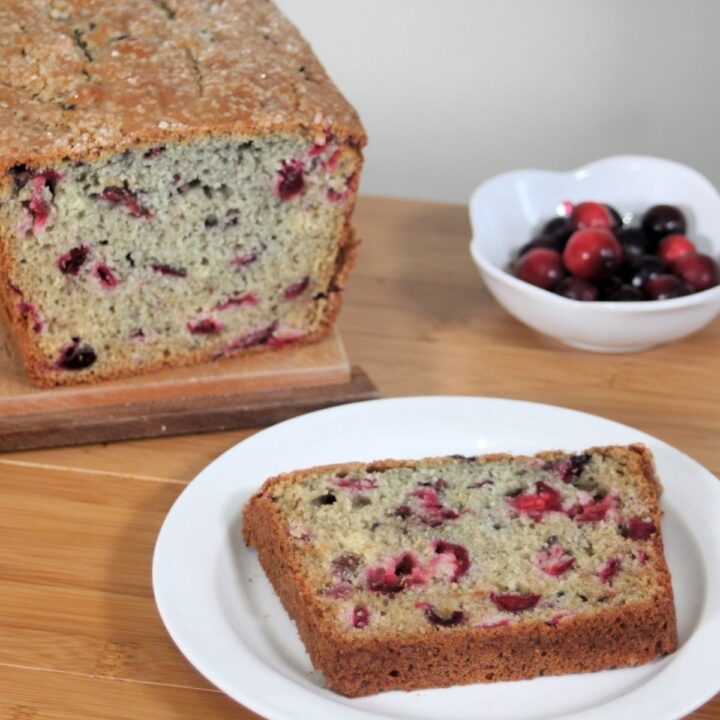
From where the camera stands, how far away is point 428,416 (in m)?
2.01

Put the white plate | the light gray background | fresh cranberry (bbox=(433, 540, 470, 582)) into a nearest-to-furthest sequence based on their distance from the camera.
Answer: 1. the white plate
2. fresh cranberry (bbox=(433, 540, 470, 582))
3. the light gray background

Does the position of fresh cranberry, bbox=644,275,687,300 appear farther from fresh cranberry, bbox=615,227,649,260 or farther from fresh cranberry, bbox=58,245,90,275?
fresh cranberry, bbox=58,245,90,275

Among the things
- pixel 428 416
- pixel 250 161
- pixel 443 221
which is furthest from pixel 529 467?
pixel 443 221

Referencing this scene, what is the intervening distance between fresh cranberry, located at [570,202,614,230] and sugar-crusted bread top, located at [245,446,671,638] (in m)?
0.66

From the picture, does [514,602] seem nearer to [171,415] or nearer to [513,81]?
[171,415]

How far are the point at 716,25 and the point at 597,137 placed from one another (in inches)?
16.2

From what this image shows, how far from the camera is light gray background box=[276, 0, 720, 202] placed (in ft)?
10.8

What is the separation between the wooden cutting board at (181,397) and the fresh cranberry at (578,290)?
Answer: 37 cm

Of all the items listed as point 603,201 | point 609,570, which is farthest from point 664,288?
point 609,570

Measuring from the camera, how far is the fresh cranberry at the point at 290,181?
6.73 feet

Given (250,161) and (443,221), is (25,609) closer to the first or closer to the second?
(250,161)

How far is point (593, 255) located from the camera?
7.39ft

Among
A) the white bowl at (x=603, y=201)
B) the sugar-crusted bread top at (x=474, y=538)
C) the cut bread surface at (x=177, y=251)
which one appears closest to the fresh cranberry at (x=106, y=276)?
the cut bread surface at (x=177, y=251)

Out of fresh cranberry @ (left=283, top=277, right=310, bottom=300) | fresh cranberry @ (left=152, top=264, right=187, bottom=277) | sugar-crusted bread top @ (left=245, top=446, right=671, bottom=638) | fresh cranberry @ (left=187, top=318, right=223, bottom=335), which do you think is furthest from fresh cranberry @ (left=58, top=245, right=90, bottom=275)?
sugar-crusted bread top @ (left=245, top=446, right=671, bottom=638)
